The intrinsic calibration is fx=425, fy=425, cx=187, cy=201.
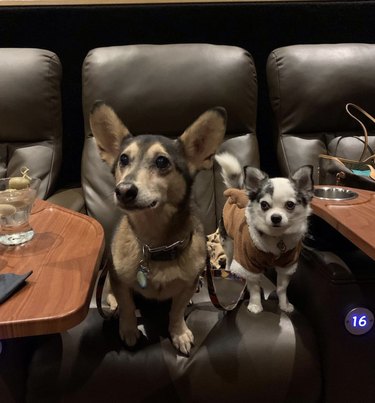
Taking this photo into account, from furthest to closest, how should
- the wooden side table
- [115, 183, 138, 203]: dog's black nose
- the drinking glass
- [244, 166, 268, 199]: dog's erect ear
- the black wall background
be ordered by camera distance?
the black wall background < [244, 166, 268, 199]: dog's erect ear < the drinking glass < [115, 183, 138, 203]: dog's black nose < the wooden side table

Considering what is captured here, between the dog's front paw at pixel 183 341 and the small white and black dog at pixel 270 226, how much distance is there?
216 millimetres

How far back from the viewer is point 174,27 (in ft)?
6.82

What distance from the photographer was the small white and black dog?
4.14 feet

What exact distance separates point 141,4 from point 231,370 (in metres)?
1.68

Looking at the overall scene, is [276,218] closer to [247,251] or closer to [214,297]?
[247,251]

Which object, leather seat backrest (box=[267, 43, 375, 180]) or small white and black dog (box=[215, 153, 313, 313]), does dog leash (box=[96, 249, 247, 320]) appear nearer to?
small white and black dog (box=[215, 153, 313, 313])

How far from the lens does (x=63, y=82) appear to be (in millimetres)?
2133

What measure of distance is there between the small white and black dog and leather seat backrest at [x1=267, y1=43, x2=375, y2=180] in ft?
2.05

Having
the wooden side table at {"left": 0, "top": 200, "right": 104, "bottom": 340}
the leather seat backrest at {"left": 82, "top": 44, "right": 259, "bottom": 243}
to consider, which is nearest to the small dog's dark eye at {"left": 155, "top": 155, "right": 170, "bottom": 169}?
the wooden side table at {"left": 0, "top": 200, "right": 104, "bottom": 340}

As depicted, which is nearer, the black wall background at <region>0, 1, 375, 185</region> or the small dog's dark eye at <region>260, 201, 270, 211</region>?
the small dog's dark eye at <region>260, 201, 270, 211</region>

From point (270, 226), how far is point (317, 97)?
0.88 meters

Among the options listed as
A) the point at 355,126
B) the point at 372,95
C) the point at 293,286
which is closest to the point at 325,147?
the point at 355,126

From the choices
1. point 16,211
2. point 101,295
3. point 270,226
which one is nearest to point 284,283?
point 270,226

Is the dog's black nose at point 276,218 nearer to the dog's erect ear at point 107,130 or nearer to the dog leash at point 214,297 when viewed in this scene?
the dog leash at point 214,297
